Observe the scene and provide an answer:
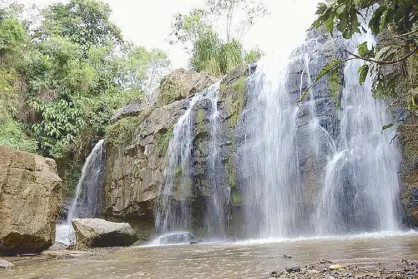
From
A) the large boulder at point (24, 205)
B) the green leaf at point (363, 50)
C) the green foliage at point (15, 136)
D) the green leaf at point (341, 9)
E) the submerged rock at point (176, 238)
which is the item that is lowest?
the submerged rock at point (176, 238)

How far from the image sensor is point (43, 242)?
680cm

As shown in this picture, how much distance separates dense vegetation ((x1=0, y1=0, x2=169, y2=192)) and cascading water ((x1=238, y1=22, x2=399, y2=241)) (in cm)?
700

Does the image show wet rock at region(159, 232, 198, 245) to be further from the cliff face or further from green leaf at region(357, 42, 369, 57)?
green leaf at region(357, 42, 369, 57)

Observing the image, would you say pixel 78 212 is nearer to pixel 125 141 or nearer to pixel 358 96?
pixel 125 141

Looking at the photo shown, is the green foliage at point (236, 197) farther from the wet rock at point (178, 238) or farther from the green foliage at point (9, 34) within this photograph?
the green foliage at point (9, 34)

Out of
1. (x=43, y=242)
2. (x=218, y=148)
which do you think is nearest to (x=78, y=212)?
(x=218, y=148)

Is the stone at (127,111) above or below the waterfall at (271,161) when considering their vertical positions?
above

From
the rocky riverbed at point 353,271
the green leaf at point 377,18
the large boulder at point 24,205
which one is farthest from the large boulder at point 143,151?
the green leaf at point 377,18

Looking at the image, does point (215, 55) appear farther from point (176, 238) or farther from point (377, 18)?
point (377, 18)

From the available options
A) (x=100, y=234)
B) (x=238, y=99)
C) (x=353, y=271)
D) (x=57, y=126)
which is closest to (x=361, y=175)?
(x=238, y=99)

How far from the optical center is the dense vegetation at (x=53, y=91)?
1430 centimetres

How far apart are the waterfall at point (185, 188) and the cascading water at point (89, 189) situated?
9.51 feet

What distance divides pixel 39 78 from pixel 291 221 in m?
11.9

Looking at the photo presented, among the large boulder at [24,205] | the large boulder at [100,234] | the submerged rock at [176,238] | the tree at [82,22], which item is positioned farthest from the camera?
the tree at [82,22]
